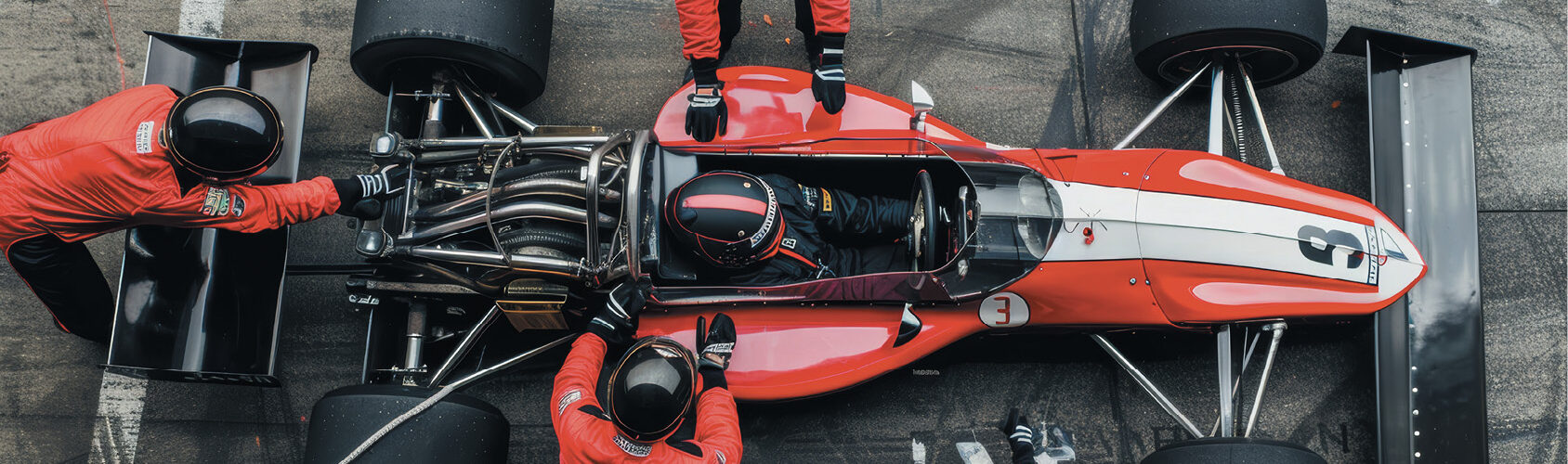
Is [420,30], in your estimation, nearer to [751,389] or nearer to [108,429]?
[751,389]

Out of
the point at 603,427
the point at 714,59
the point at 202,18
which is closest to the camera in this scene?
the point at 603,427

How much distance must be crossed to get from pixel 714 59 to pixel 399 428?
192cm

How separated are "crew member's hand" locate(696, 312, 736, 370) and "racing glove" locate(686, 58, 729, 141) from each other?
0.80 metres

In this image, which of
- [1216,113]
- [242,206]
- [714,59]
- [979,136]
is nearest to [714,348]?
[714,59]

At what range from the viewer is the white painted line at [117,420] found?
13.8 ft

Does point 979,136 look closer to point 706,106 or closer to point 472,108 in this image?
point 706,106

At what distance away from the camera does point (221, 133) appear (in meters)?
3.02

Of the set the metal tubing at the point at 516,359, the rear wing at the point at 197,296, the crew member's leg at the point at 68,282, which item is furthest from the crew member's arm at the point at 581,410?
the crew member's leg at the point at 68,282

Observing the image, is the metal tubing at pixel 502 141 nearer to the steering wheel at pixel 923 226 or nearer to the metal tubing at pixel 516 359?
the metal tubing at pixel 516 359

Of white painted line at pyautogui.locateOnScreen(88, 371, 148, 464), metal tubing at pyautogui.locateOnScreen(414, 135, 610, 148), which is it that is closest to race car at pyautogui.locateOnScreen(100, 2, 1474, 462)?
metal tubing at pyautogui.locateOnScreen(414, 135, 610, 148)

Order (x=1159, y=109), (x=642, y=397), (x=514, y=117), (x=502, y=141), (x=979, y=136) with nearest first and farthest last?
(x=642, y=397)
(x=502, y=141)
(x=514, y=117)
(x=1159, y=109)
(x=979, y=136)

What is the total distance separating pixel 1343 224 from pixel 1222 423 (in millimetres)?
928

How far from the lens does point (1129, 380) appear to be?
4230 mm

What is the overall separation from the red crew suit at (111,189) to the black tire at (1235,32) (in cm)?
354
